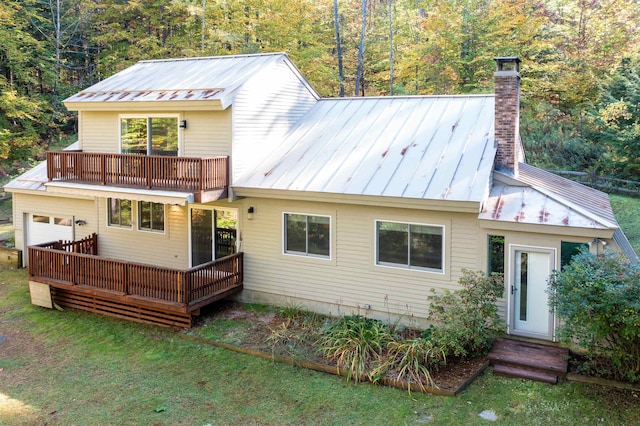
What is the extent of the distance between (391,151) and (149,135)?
6541 mm

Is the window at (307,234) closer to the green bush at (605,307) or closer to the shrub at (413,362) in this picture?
the shrub at (413,362)

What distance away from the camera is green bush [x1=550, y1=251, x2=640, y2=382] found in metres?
7.23

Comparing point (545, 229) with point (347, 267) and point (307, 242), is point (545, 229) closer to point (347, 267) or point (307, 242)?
point (347, 267)

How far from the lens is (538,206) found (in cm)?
987

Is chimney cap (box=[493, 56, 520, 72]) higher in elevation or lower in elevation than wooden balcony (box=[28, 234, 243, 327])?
higher

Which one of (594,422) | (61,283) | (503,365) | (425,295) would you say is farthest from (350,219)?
(61,283)

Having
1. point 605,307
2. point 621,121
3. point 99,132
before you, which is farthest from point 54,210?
point 621,121

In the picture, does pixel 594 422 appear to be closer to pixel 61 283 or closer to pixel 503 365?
pixel 503 365

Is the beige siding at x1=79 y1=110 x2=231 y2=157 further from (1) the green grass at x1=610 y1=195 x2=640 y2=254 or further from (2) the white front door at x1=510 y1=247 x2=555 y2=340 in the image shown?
(1) the green grass at x1=610 y1=195 x2=640 y2=254

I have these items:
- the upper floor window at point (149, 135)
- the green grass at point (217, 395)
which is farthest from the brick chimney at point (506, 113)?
the upper floor window at point (149, 135)

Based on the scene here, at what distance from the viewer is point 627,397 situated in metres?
7.91

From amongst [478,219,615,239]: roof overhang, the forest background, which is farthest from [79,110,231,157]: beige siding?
the forest background

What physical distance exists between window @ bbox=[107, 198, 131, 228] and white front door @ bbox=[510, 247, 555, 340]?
1068 centimetres

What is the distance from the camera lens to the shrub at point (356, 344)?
9141mm
